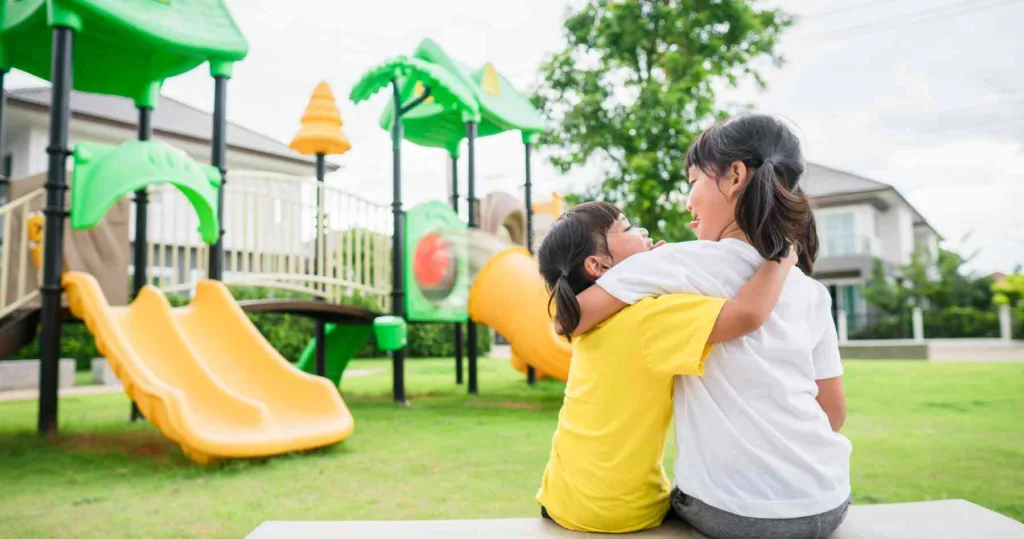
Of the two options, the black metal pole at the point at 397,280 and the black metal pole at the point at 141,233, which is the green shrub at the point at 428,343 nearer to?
the black metal pole at the point at 397,280

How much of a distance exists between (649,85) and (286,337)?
842 centimetres

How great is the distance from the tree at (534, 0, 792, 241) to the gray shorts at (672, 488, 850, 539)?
33.2ft

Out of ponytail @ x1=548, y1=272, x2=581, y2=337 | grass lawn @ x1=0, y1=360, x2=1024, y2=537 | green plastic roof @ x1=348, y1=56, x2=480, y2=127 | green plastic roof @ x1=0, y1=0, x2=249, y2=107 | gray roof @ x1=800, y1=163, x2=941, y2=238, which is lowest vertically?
grass lawn @ x1=0, y1=360, x2=1024, y2=537

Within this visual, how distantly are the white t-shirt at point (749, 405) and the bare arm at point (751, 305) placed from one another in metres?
0.06

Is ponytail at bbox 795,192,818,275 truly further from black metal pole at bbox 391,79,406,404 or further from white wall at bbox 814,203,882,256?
white wall at bbox 814,203,882,256

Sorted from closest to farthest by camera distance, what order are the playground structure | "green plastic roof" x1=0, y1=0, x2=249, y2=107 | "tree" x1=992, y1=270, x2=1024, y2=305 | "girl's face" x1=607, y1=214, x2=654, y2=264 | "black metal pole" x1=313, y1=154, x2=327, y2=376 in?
"girl's face" x1=607, y1=214, x2=654, y2=264 < the playground structure < "green plastic roof" x1=0, y1=0, x2=249, y2=107 < "black metal pole" x1=313, y1=154, x2=327, y2=376 < "tree" x1=992, y1=270, x2=1024, y2=305

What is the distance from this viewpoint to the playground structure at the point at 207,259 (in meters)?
4.63

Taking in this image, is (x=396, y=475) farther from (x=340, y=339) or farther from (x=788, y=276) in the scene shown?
(x=340, y=339)

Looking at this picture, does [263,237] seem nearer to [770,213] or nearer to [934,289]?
[770,213]

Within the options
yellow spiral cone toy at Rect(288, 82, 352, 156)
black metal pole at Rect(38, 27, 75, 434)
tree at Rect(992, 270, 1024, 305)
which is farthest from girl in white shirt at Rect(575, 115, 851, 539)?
tree at Rect(992, 270, 1024, 305)

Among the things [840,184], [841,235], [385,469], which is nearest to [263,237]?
[385,469]

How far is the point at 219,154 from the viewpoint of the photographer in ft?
20.0

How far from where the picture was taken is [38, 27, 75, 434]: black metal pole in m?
5.01

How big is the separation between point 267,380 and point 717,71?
987cm
